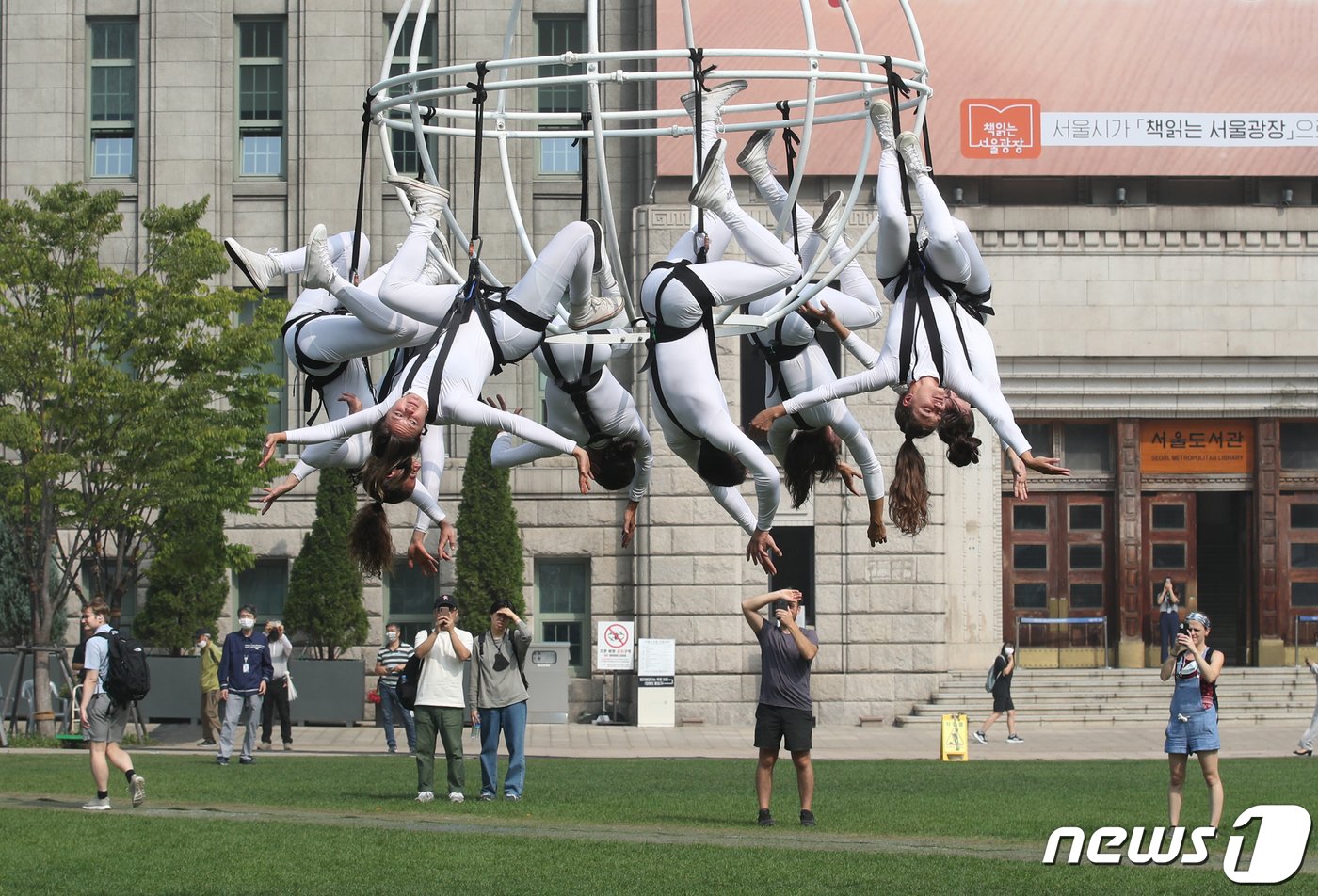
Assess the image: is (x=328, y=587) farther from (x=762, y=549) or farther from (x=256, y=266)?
(x=762, y=549)

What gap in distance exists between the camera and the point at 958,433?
945 centimetres

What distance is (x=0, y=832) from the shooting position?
21766mm

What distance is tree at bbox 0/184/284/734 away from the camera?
1335 inches

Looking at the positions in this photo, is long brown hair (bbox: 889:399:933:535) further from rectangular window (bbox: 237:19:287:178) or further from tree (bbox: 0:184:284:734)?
rectangular window (bbox: 237:19:287:178)

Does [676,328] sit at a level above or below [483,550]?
above

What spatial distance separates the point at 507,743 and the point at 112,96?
23.8 meters

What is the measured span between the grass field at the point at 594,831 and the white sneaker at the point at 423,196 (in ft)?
31.1

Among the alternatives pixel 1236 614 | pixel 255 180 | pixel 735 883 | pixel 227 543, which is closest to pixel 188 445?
pixel 227 543

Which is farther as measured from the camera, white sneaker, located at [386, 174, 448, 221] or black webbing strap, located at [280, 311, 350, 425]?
black webbing strap, located at [280, 311, 350, 425]

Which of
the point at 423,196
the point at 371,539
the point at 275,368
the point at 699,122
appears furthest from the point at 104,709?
the point at 275,368

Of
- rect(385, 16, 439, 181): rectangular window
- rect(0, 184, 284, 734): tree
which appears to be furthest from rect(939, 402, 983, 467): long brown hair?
rect(0, 184, 284, 734): tree

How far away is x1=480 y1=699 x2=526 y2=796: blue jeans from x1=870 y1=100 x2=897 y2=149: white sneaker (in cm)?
1500

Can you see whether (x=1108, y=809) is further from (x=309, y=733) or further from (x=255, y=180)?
(x=255, y=180)

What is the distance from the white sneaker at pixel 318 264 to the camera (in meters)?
9.81
